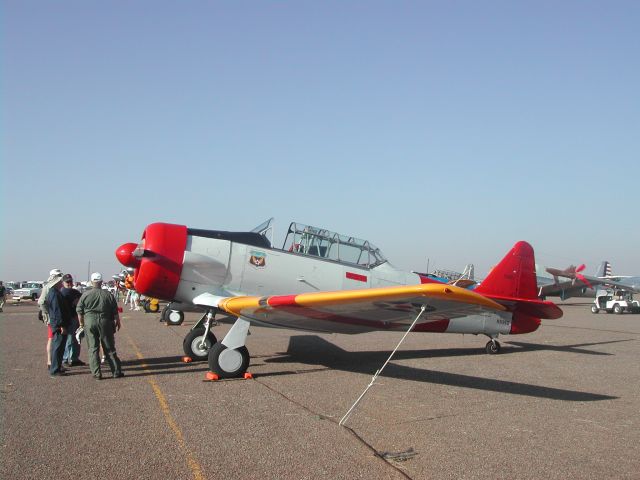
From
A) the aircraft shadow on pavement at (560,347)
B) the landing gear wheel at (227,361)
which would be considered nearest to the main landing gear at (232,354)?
the landing gear wheel at (227,361)

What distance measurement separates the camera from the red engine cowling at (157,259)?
8875 millimetres

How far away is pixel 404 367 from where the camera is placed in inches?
367

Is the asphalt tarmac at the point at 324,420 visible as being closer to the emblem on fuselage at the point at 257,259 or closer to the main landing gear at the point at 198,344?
the main landing gear at the point at 198,344

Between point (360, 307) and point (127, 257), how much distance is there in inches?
178

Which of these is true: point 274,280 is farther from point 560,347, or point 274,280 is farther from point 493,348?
point 560,347

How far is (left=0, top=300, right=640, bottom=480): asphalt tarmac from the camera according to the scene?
4.11 meters

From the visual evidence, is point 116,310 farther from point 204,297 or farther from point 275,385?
point 275,385

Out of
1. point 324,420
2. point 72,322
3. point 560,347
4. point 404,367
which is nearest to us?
point 324,420

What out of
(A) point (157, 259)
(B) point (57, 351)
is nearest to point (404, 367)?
(A) point (157, 259)

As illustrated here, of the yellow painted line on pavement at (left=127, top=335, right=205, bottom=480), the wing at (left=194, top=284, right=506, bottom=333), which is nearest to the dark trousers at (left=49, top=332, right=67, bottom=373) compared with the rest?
the yellow painted line on pavement at (left=127, top=335, right=205, bottom=480)

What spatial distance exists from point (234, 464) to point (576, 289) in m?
38.8

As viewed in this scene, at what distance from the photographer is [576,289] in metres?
37.9

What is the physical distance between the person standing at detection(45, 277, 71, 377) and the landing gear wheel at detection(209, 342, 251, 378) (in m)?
2.39

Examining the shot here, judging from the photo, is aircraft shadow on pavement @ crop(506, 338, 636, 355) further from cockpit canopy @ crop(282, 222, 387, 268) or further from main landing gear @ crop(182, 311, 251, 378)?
main landing gear @ crop(182, 311, 251, 378)
